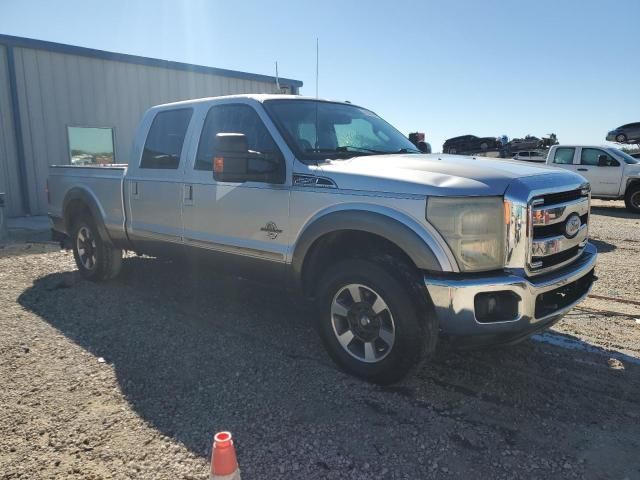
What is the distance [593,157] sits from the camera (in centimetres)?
1443

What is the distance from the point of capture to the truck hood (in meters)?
3.09

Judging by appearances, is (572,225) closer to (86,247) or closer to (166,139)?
(166,139)

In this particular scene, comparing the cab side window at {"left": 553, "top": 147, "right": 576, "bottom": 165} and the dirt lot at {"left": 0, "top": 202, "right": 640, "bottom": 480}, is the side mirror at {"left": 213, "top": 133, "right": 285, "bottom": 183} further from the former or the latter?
the cab side window at {"left": 553, "top": 147, "right": 576, "bottom": 165}

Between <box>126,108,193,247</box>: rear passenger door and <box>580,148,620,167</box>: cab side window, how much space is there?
12.9 m

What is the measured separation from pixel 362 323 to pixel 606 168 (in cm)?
1327

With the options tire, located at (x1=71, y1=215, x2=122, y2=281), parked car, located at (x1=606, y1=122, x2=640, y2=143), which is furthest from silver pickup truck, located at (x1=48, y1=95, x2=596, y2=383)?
parked car, located at (x1=606, y1=122, x2=640, y2=143)

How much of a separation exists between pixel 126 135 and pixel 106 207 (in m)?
8.61

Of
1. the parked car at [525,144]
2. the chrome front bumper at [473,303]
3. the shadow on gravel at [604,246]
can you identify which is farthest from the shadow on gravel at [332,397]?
the parked car at [525,144]

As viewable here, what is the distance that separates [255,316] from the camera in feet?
16.3

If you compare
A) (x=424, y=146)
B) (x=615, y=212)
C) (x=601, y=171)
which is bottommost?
(x=615, y=212)

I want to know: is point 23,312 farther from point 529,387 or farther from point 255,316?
point 529,387

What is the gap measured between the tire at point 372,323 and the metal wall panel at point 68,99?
10919 millimetres

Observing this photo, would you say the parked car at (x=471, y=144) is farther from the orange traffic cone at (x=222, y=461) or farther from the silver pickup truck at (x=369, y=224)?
the orange traffic cone at (x=222, y=461)

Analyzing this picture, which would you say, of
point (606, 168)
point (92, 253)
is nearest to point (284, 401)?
point (92, 253)
